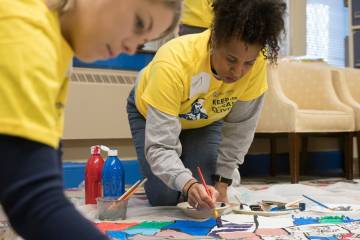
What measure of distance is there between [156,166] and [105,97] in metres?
1.21

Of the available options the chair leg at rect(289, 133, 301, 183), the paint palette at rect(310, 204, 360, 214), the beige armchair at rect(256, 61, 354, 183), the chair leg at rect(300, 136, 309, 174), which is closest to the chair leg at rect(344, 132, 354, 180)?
the beige armchair at rect(256, 61, 354, 183)

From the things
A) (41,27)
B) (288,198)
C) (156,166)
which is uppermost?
(41,27)

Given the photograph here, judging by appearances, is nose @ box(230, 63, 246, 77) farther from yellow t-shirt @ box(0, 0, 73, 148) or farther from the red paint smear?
yellow t-shirt @ box(0, 0, 73, 148)

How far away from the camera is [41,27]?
445 mm

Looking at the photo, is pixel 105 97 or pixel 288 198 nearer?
pixel 288 198

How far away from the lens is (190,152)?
1637 mm

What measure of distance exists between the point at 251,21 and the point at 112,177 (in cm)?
71

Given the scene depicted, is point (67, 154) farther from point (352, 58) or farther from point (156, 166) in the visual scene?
point (352, 58)

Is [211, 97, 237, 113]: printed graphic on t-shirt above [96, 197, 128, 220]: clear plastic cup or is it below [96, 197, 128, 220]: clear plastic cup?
above

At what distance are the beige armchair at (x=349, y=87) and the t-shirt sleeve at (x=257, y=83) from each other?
1451 millimetres

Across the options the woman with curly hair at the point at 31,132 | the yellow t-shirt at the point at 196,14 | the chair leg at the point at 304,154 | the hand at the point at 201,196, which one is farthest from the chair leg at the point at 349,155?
the woman with curly hair at the point at 31,132

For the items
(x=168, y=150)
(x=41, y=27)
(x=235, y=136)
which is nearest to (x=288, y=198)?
(x=235, y=136)

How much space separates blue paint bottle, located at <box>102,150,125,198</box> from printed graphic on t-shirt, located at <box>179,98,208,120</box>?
12.7 inches

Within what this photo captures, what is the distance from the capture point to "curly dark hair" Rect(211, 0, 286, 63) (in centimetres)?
118
